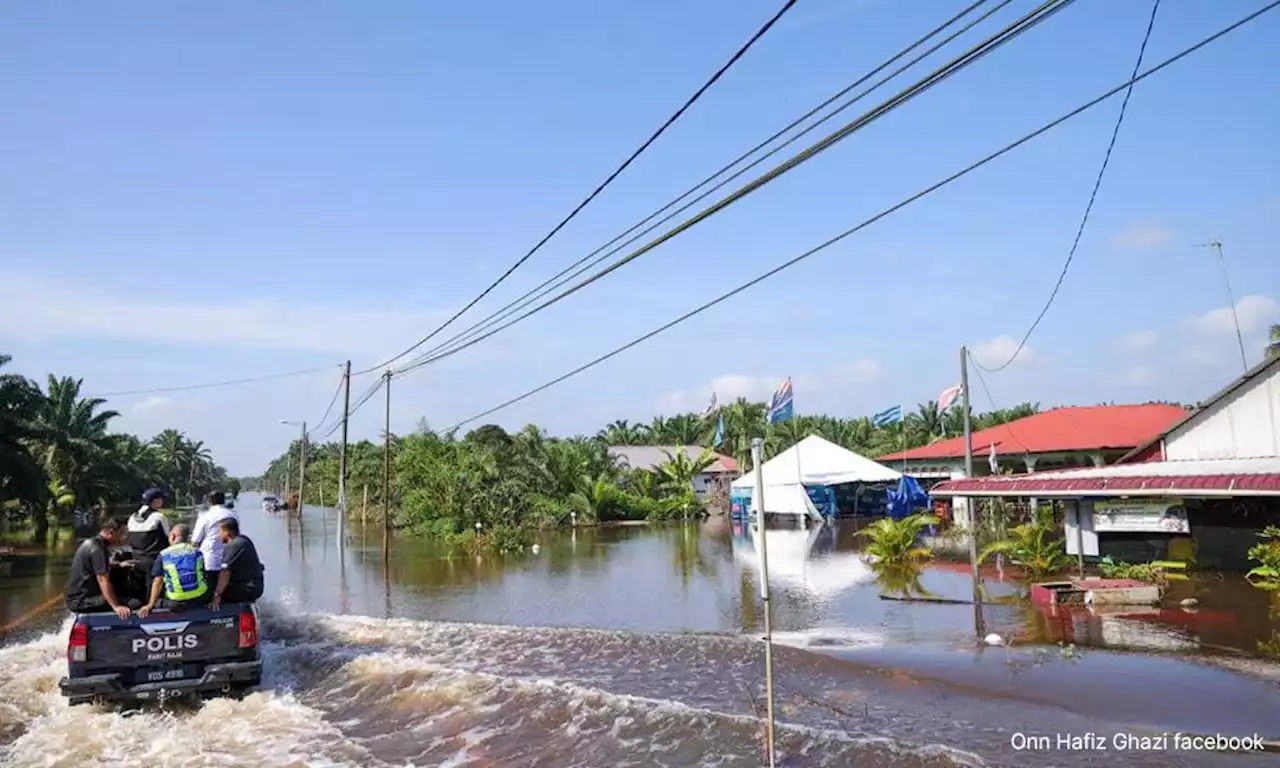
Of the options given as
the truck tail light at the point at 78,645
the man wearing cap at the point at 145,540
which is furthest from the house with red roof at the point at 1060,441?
the truck tail light at the point at 78,645

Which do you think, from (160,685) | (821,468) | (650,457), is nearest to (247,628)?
(160,685)

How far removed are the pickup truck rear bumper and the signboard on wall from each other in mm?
16515

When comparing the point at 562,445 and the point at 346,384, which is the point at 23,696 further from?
the point at 562,445

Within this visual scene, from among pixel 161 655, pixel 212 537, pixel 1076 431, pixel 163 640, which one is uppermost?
pixel 1076 431

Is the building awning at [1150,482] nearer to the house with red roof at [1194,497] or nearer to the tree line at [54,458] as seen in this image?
the house with red roof at [1194,497]

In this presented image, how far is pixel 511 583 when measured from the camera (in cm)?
2220

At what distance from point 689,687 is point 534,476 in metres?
36.5

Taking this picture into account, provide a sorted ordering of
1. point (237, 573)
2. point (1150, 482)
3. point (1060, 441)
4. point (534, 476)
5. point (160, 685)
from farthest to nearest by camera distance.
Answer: point (534, 476)
point (1060, 441)
point (1150, 482)
point (237, 573)
point (160, 685)

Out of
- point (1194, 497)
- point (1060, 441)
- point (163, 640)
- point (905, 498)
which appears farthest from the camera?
point (905, 498)

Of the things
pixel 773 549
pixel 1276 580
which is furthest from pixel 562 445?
pixel 1276 580

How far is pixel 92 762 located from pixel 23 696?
3346 mm

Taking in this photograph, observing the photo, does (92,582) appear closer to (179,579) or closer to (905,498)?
(179,579)

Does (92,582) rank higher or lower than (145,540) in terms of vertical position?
lower

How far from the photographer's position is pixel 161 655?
9352mm
